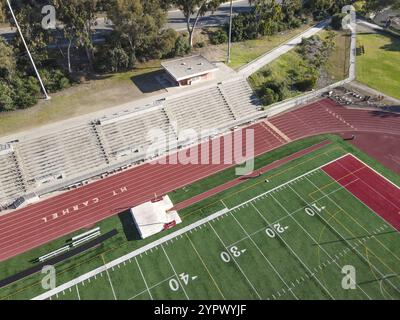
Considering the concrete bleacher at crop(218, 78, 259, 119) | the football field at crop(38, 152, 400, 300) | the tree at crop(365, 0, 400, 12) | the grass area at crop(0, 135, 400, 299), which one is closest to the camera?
the grass area at crop(0, 135, 400, 299)

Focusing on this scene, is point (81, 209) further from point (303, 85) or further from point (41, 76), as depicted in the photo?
point (303, 85)

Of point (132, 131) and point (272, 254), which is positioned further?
point (132, 131)

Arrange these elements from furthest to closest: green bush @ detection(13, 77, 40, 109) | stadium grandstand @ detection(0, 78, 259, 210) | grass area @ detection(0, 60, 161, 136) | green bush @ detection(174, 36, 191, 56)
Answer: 1. green bush @ detection(174, 36, 191, 56)
2. green bush @ detection(13, 77, 40, 109)
3. grass area @ detection(0, 60, 161, 136)
4. stadium grandstand @ detection(0, 78, 259, 210)

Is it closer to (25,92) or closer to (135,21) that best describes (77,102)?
(25,92)

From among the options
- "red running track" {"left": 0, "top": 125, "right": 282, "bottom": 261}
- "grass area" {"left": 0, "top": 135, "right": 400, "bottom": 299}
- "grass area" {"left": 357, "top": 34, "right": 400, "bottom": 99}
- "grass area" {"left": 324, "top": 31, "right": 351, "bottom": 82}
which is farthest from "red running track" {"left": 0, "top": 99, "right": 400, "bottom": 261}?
"grass area" {"left": 324, "top": 31, "right": 351, "bottom": 82}

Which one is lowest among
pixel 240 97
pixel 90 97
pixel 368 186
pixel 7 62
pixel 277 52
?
pixel 368 186

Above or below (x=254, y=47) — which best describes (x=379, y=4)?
above

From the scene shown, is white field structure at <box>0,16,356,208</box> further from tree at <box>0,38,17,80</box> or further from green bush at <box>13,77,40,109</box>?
tree at <box>0,38,17,80</box>

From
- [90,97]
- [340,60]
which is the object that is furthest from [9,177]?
[340,60]
